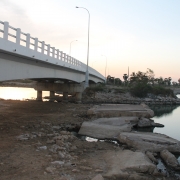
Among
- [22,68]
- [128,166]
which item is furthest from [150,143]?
[22,68]

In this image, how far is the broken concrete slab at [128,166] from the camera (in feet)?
27.1

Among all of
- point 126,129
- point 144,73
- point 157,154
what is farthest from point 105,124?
point 144,73

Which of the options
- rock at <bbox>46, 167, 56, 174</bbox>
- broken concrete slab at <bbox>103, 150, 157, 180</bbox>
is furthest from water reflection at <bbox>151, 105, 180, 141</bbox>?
rock at <bbox>46, 167, 56, 174</bbox>

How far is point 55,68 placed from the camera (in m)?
25.8

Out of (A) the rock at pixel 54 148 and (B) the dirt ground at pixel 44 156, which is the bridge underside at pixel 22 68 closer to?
(B) the dirt ground at pixel 44 156

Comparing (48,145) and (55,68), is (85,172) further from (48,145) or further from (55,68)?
(55,68)

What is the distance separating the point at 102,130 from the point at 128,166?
687 cm

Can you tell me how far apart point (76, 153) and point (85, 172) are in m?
2.34

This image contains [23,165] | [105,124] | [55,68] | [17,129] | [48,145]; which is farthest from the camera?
[55,68]

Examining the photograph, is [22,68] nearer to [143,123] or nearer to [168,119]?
[143,123]

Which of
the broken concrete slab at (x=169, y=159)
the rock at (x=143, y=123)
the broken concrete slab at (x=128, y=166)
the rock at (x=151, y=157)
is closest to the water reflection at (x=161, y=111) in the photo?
the rock at (x=143, y=123)

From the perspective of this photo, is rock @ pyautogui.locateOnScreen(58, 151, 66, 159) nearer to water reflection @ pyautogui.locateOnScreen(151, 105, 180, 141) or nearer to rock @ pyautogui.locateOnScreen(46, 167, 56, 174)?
rock @ pyautogui.locateOnScreen(46, 167, 56, 174)

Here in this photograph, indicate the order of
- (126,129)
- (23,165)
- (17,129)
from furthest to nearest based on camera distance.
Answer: (126,129), (17,129), (23,165)

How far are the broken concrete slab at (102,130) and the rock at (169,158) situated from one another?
3.74 metres
